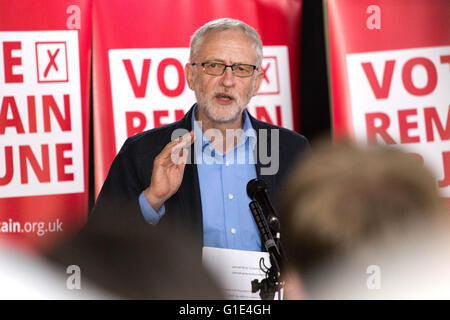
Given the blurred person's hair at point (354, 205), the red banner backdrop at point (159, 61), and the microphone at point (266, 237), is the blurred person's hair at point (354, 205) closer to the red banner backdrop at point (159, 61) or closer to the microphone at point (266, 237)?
the microphone at point (266, 237)

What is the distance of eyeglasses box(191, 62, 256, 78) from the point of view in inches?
99.7

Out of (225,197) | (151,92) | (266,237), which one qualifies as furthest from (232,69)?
(266,237)

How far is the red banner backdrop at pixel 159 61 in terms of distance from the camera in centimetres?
339

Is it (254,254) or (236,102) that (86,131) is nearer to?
(236,102)

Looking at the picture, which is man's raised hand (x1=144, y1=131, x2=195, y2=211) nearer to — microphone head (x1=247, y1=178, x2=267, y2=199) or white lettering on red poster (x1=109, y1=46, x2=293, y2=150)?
microphone head (x1=247, y1=178, x2=267, y2=199)

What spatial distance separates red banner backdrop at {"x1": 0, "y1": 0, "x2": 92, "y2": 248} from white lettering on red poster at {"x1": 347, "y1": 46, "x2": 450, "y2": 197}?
1.71m

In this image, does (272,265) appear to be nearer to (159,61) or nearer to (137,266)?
(137,266)

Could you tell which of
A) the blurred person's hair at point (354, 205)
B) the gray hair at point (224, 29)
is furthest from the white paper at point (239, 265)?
the gray hair at point (224, 29)

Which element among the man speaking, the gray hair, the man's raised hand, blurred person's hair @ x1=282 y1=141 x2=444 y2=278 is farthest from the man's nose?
blurred person's hair @ x1=282 y1=141 x2=444 y2=278

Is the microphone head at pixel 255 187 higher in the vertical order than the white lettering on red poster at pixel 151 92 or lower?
lower

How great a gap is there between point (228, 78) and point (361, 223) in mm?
1850

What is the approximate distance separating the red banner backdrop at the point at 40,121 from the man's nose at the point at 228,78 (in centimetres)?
120

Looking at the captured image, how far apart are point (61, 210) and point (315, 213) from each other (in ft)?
9.35

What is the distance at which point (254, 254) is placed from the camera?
1.57 m
